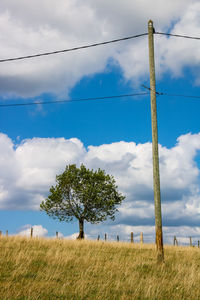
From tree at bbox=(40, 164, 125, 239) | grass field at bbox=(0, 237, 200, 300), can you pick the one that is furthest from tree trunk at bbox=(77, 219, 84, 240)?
grass field at bbox=(0, 237, 200, 300)

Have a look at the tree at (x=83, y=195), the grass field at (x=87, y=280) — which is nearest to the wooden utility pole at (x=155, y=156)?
the grass field at (x=87, y=280)

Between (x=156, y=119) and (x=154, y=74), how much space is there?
7.90 ft

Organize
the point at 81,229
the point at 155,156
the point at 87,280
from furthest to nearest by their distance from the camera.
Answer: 1. the point at 81,229
2. the point at 155,156
3. the point at 87,280

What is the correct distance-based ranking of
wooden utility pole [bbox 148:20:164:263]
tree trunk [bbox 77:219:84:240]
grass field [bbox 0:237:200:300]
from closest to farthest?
1. grass field [bbox 0:237:200:300]
2. wooden utility pole [bbox 148:20:164:263]
3. tree trunk [bbox 77:219:84:240]

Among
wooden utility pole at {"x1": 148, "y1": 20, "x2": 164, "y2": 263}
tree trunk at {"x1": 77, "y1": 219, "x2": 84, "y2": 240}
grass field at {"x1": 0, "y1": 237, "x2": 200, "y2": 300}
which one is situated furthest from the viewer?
tree trunk at {"x1": 77, "y1": 219, "x2": 84, "y2": 240}

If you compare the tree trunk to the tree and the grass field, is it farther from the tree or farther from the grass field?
the grass field

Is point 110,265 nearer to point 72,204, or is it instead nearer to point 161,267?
point 161,267

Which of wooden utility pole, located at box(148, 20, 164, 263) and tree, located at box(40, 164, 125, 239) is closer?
wooden utility pole, located at box(148, 20, 164, 263)

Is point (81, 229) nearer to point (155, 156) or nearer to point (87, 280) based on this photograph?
point (155, 156)

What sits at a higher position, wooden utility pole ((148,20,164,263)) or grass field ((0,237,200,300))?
wooden utility pole ((148,20,164,263))

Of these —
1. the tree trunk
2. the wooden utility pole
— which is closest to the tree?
the tree trunk

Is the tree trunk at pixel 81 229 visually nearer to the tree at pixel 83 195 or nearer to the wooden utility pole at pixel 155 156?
the tree at pixel 83 195

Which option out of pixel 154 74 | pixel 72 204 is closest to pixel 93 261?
pixel 154 74

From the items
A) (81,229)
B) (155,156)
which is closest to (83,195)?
(81,229)
